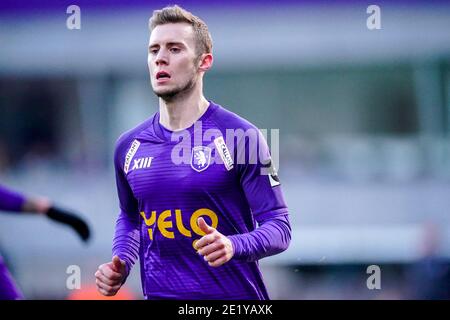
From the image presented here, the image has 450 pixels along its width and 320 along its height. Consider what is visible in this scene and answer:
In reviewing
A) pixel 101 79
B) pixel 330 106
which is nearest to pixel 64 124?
pixel 101 79

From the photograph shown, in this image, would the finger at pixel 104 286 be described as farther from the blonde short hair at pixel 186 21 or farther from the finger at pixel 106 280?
the blonde short hair at pixel 186 21

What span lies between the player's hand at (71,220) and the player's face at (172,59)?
1.11 metres

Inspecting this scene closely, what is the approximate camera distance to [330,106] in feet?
20.3

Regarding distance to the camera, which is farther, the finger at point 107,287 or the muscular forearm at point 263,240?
the finger at point 107,287

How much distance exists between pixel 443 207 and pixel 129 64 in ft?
8.04

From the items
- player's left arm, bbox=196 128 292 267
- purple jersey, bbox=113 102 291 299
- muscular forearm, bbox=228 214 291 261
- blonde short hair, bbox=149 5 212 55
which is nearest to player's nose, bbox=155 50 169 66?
blonde short hair, bbox=149 5 212 55

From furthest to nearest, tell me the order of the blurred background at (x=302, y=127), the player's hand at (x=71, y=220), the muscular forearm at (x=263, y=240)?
the blurred background at (x=302, y=127) < the player's hand at (x=71, y=220) < the muscular forearm at (x=263, y=240)

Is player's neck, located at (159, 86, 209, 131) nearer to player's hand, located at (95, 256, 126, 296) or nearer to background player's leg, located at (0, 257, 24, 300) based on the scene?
player's hand, located at (95, 256, 126, 296)

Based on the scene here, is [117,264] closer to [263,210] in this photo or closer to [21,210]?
[263,210]

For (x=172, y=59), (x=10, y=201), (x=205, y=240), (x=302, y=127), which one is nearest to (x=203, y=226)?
Result: (x=205, y=240)

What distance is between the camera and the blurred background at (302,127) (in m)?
5.74

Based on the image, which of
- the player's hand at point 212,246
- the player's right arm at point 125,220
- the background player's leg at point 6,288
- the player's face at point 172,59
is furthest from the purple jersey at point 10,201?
the player's hand at point 212,246

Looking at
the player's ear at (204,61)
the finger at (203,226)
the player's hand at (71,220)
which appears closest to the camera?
the finger at (203,226)
